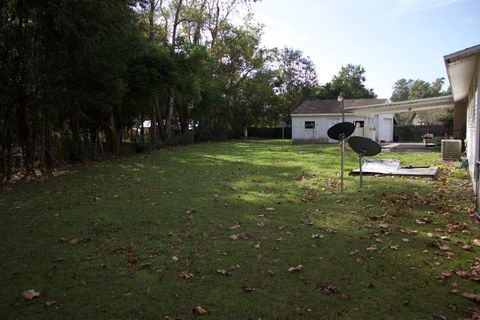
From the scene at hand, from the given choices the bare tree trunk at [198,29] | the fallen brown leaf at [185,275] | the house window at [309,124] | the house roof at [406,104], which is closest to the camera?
the fallen brown leaf at [185,275]

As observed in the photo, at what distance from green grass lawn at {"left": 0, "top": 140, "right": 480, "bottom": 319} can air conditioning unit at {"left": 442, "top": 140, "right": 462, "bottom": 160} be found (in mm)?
6952

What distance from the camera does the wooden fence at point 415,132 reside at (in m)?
34.1

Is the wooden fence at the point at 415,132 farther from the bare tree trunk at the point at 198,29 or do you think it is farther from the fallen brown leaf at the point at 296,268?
the fallen brown leaf at the point at 296,268

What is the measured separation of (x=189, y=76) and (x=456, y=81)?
14.0m

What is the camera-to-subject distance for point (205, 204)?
8297mm

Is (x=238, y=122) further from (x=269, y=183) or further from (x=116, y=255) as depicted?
(x=116, y=255)

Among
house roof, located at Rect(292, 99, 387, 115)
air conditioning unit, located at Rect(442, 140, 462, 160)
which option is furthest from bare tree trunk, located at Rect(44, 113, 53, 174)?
house roof, located at Rect(292, 99, 387, 115)

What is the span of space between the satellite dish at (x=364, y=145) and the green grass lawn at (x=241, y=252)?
912 mm

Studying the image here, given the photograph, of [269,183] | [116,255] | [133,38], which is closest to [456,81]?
[269,183]

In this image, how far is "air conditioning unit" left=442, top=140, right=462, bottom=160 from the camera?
53.4ft

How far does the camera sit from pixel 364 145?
9352 mm

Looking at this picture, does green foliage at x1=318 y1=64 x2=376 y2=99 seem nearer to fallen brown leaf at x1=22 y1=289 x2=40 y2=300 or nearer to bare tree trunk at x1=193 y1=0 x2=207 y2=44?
bare tree trunk at x1=193 y1=0 x2=207 y2=44

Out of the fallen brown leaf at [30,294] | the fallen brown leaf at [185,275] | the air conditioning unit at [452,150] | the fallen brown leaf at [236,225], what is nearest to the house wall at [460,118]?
the air conditioning unit at [452,150]

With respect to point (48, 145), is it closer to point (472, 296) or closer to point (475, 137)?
point (475, 137)
